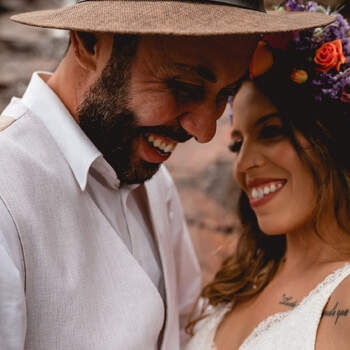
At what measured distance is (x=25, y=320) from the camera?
123cm

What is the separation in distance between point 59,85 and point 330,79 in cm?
96

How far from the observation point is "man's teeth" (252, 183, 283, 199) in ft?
5.71

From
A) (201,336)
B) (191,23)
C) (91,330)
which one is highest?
(191,23)

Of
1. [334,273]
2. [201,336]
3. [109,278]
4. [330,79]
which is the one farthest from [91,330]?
[330,79]

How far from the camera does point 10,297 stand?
46.8 inches

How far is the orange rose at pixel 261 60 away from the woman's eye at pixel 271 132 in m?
0.21

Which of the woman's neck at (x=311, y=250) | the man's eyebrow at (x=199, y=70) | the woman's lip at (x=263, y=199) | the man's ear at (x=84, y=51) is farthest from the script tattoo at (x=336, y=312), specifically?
the man's ear at (x=84, y=51)

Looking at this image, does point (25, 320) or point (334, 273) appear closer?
point (25, 320)

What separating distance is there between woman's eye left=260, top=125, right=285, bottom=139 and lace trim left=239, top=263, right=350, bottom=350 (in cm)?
53

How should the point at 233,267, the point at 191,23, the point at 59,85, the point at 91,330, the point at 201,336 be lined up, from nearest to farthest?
the point at 191,23 < the point at 91,330 < the point at 59,85 < the point at 201,336 < the point at 233,267

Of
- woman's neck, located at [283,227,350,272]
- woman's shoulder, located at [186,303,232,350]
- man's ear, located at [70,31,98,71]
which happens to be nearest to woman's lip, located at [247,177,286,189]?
woman's neck, located at [283,227,350,272]

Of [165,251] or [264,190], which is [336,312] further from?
[165,251]

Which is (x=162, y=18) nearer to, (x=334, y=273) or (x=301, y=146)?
(x=301, y=146)

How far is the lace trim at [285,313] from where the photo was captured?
60.7 inches
